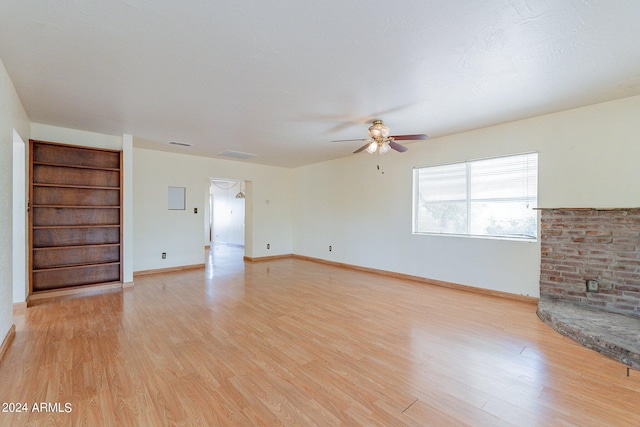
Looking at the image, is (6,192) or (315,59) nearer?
(315,59)

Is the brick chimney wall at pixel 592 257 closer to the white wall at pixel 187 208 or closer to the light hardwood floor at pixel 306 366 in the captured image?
the light hardwood floor at pixel 306 366

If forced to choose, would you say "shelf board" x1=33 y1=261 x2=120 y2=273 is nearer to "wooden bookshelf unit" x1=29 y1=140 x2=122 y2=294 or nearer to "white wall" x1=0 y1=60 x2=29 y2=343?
"wooden bookshelf unit" x1=29 y1=140 x2=122 y2=294

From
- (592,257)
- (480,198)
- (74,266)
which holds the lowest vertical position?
(74,266)

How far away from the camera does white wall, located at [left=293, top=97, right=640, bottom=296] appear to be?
3.27 m

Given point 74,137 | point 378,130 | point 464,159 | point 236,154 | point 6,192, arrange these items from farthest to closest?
point 236,154, point 464,159, point 74,137, point 378,130, point 6,192

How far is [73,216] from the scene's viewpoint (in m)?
4.34

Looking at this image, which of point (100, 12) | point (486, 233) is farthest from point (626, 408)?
point (100, 12)

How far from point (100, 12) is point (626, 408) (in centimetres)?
425

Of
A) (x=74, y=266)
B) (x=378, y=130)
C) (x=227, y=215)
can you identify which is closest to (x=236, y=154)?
(x=74, y=266)

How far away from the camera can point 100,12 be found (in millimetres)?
1797

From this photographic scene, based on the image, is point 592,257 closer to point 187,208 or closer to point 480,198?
point 480,198

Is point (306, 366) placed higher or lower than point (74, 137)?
lower

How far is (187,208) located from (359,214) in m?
3.80

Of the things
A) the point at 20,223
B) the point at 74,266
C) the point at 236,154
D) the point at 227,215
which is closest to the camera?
the point at 20,223
